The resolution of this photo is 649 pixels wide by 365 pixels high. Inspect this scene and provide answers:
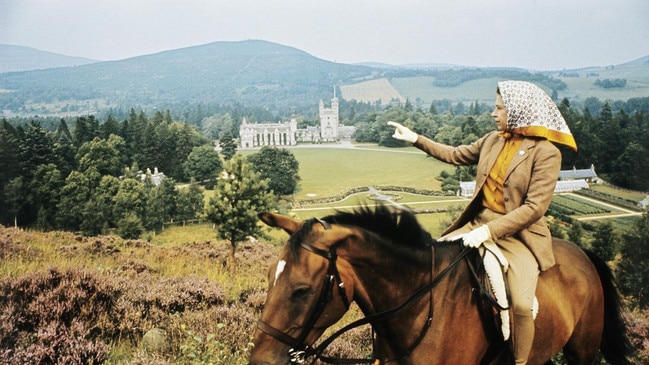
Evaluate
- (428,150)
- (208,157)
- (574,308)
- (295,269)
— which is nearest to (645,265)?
(574,308)

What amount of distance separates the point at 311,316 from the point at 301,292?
0.15 m

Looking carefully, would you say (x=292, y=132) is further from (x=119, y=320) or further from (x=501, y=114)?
(x=501, y=114)

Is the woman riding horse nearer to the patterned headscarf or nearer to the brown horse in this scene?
the patterned headscarf

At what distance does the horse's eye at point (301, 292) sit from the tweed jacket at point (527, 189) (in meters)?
1.44

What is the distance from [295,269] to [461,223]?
2.05 metres

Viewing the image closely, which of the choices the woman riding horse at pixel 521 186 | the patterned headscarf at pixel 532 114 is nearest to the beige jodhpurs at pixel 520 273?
the woman riding horse at pixel 521 186

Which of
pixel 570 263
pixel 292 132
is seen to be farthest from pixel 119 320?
pixel 292 132

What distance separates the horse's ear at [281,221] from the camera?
2373 millimetres

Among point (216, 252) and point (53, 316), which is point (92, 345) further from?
point (216, 252)

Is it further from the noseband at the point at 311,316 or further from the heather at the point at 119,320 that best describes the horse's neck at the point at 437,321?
the heather at the point at 119,320

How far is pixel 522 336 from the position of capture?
3.12m

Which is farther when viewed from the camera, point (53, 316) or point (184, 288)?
point (184, 288)

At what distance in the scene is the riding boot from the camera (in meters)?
3.10

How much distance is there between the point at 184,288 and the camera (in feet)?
20.6
